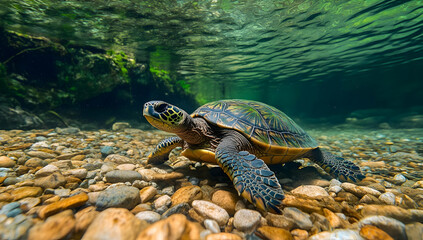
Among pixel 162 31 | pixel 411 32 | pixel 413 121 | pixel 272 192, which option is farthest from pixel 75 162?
pixel 413 121

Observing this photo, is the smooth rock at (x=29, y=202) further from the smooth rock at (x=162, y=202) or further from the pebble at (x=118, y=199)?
the smooth rock at (x=162, y=202)

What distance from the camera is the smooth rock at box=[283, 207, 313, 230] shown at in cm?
119

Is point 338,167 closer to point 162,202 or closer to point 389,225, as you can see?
point 389,225

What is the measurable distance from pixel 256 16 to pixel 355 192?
787cm

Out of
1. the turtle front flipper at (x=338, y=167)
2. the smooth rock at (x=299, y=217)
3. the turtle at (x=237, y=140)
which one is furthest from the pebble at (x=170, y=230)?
the turtle front flipper at (x=338, y=167)

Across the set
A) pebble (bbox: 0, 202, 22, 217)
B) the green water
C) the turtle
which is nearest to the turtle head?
the turtle

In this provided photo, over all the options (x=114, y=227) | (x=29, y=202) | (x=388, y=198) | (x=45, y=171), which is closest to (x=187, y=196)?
(x=114, y=227)

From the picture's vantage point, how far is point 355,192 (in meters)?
1.71

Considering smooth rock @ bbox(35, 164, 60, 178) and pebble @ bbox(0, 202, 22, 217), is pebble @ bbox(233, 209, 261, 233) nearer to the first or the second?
pebble @ bbox(0, 202, 22, 217)

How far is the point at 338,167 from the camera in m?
2.46

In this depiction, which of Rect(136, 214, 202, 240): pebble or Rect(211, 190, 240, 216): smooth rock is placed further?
Rect(211, 190, 240, 216): smooth rock

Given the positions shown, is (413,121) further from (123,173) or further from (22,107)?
(22,107)

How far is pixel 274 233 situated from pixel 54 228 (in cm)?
150

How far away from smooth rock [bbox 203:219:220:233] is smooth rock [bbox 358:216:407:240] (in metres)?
1.15
